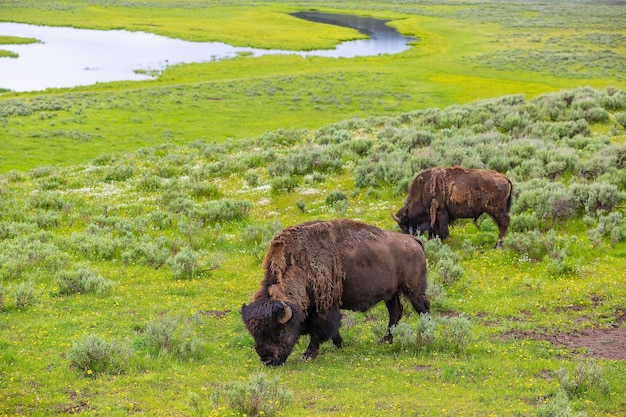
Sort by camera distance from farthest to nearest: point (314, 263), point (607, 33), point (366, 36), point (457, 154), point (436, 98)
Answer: point (366, 36) < point (607, 33) < point (436, 98) < point (457, 154) < point (314, 263)

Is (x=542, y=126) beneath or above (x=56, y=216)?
above

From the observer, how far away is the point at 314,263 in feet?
30.8

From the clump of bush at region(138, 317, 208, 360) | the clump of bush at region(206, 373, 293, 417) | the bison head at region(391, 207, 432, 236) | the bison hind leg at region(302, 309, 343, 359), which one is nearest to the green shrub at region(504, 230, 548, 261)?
the bison head at region(391, 207, 432, 236)

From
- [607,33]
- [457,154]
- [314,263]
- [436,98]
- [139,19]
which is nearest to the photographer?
[314,263]

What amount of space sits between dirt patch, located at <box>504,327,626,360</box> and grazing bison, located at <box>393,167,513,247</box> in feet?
14.5

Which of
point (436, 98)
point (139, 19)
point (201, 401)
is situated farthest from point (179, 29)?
point (201, 401)

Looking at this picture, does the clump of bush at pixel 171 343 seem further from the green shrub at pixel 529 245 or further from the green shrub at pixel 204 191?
the green shrub at pixel 204 191

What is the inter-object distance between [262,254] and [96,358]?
682 centimetres

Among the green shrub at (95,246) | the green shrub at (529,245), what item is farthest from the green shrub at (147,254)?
the green shrub at (529,245)

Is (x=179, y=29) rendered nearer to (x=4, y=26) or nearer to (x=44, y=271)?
(x=4, y=26)

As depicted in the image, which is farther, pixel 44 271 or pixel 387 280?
pixel 44 271

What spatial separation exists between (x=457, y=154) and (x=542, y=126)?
6.15 metres

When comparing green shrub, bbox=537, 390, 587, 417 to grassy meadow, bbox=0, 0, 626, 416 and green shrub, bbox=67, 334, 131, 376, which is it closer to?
grassy meadow, bbox=0, 0, 626, 416

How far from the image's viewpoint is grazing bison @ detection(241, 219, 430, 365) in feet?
28.8
